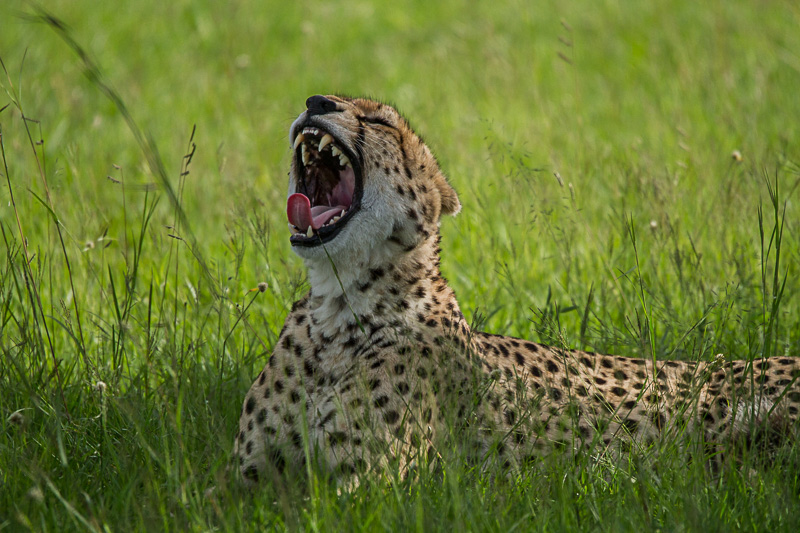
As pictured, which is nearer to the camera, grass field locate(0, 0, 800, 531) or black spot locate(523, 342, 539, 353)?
grass field locate(0, 0, 800, 531)

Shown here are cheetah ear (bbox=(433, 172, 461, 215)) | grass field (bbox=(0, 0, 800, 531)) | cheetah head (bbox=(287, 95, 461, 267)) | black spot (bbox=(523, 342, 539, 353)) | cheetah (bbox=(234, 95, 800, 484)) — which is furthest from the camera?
black spot (bbox=(523, 342, 539, 353))

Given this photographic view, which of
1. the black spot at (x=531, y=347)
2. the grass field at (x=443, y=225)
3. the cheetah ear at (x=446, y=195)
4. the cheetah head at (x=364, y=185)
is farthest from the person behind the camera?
the black spot at (x=531, y=347)

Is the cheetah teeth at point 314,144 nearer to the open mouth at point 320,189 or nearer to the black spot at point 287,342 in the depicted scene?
the open mouth at point 320,189

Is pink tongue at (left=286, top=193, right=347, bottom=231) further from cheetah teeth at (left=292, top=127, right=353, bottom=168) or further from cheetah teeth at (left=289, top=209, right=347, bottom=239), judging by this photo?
cheetah teeth at (left=292, top=127, right=353, bottom=168)

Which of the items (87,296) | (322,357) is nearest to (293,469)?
(322,357)

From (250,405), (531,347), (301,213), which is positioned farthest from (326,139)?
(531,347)

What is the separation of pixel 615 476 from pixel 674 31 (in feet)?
27.3

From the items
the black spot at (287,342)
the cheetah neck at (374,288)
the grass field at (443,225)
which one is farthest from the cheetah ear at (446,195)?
the black spot at (287,342)

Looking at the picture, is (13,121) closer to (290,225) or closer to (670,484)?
(290,225)

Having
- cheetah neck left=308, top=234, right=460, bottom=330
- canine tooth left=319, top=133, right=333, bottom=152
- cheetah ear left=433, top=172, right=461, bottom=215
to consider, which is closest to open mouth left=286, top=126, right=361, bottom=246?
canine tooth left=319, top=133, right=333, bottom=152

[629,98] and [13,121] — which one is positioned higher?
[629,98]

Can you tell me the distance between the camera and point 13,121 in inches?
266

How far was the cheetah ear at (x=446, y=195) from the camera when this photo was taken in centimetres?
362

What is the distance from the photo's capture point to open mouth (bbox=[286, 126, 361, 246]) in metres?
3.31
